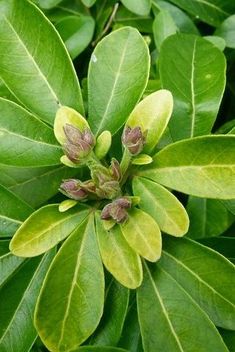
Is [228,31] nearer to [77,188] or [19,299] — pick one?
[77,188]

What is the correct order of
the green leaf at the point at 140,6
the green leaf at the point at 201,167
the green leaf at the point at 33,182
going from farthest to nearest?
1. the green leaf at the point at 140,6
2. the green leaf at the point at 33,182
3. the green leaf at the point at 201,167

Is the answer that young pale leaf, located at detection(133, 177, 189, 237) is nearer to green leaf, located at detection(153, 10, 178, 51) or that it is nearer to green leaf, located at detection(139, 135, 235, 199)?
green leaf, located at detection(139, 135, 235, 199)

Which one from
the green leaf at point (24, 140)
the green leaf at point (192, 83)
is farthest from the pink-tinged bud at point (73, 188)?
the green leaf at point (192, 83)

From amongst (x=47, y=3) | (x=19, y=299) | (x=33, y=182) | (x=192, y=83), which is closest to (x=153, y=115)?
(x=192, y=83)

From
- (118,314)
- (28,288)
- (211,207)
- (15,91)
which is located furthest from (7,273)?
(211,207)

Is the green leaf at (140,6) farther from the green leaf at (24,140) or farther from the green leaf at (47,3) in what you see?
the green leaf at (24,140)

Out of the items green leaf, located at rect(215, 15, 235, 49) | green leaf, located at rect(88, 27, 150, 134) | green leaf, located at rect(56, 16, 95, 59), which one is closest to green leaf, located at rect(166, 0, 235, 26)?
green leaf, located at rect(215, 15, 235, 49)
